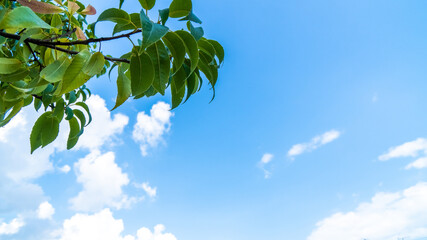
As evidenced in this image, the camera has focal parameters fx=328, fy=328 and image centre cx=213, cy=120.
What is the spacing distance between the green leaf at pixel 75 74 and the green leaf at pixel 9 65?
10.1 inches

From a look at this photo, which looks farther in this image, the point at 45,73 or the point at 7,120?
the point at 7,120

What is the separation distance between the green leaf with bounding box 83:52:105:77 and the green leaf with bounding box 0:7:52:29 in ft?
0.42

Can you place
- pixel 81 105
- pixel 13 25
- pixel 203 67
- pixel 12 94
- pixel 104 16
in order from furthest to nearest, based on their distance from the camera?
pixel 81 105
pixel 12 94
pixel 203 67
pixel 104 16
pixel 13 25

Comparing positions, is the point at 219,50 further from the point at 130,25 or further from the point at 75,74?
the point at 75,74

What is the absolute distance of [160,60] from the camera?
75 cm

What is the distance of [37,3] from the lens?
0.80 meters

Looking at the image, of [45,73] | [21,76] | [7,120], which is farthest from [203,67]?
[7,120]

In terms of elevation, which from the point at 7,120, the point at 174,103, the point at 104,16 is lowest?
the point at 174,103

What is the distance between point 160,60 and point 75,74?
19 cm

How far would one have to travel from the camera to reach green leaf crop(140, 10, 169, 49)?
0.58m

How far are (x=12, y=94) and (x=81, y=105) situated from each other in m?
0.22

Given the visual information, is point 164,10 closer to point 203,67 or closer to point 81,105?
point 203,67

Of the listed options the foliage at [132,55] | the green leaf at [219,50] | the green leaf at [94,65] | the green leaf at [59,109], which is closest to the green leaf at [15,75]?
the foliage at [132,55]

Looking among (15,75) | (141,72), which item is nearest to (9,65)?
(15,75)
